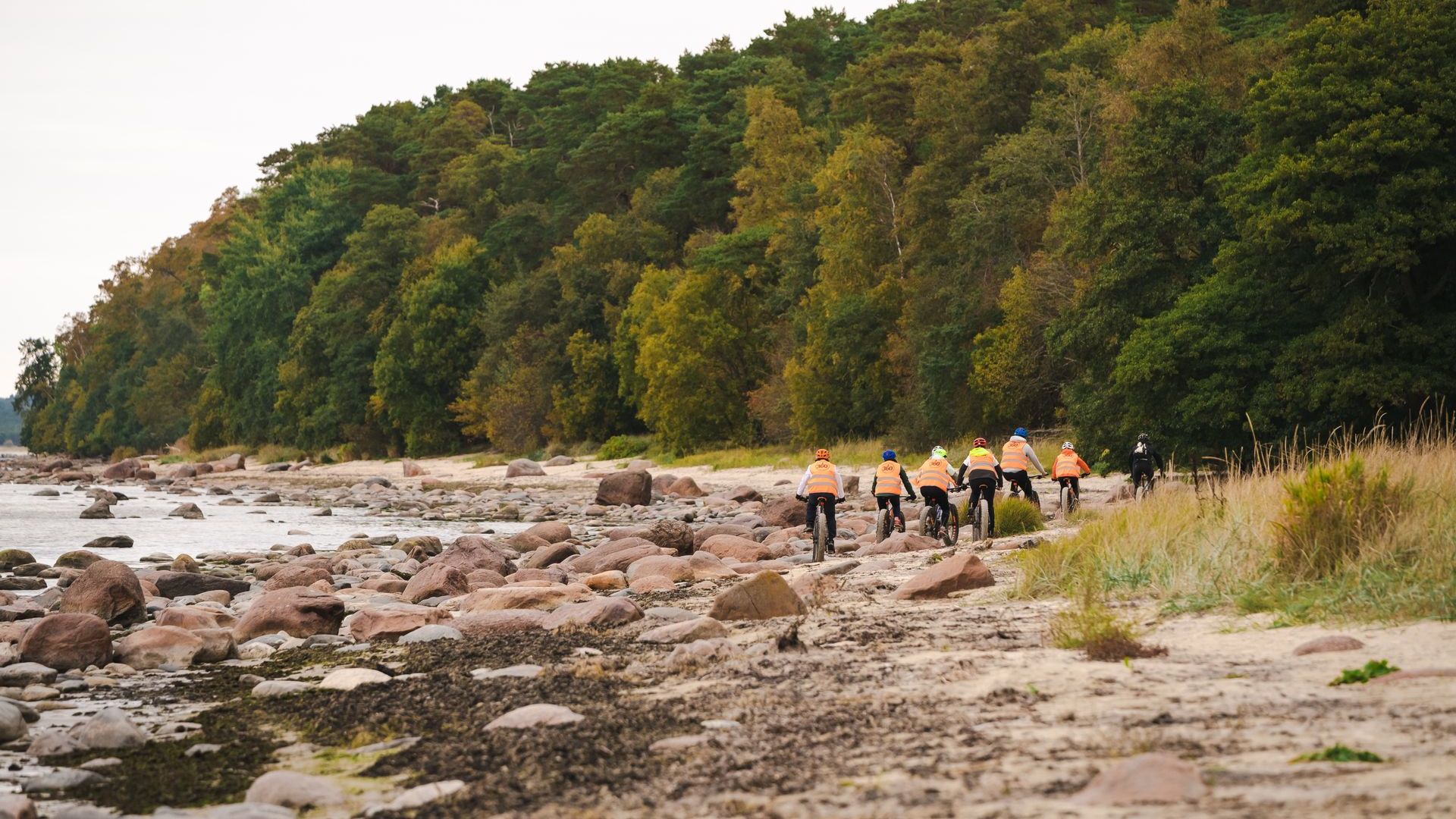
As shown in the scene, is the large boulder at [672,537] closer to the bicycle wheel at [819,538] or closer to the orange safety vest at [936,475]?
the bicycle wheel at [819,538]

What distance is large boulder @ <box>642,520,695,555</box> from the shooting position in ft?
68.8

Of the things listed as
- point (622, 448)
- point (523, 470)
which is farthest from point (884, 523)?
point (622, 448)

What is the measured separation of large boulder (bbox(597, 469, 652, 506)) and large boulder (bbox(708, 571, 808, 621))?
27.7m

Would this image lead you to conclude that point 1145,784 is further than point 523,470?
No

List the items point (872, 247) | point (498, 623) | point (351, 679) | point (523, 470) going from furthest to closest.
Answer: point (523, 470) → point (872, 247) → point (498, 623) → point (351, 679)

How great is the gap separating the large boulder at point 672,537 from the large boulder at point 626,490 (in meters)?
18.0

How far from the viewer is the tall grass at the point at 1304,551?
870 cm

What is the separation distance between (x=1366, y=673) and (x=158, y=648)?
34.1ft

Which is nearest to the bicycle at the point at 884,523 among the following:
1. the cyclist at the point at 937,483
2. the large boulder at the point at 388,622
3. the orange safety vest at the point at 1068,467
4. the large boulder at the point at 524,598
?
the cyclist at the point at 937,483

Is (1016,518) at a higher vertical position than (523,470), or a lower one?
higher

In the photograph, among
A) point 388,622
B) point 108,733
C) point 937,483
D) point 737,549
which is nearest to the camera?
point 108,733

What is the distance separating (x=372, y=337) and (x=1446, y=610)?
286ft

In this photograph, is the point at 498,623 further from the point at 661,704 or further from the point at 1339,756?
the point at 1339,756

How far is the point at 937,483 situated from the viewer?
60.0 ft
